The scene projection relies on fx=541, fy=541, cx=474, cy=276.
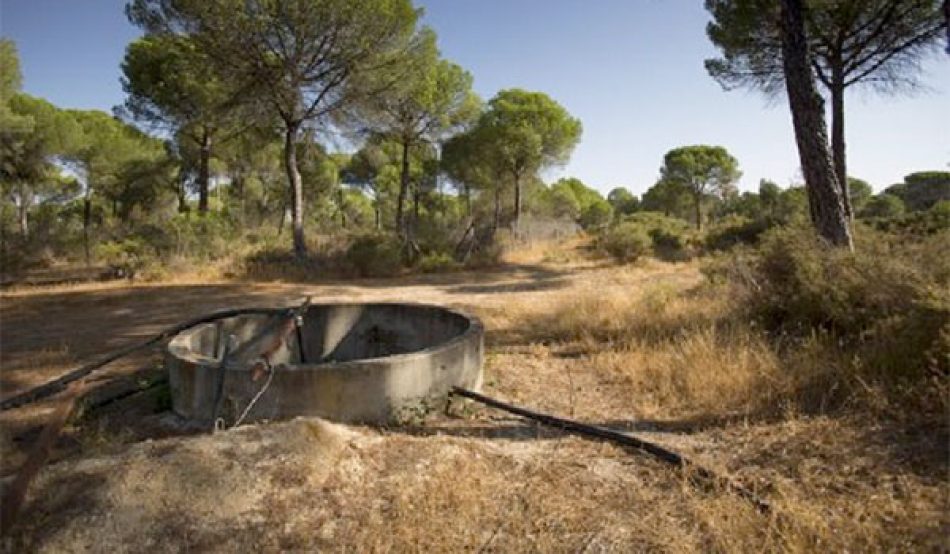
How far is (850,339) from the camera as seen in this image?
423cm

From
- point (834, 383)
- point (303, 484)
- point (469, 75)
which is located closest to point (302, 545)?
point (303, 484)

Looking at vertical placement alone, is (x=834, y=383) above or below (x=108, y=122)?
below

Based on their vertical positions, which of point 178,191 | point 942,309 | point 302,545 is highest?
point 178,191

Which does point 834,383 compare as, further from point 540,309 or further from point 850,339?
point 540,309

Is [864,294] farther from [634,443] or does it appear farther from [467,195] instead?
[467,195]

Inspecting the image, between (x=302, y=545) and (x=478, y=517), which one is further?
(x=478, y=517)

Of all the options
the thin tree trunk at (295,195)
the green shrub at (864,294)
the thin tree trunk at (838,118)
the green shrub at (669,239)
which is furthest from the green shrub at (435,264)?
the thin tree trunk at (838,118)

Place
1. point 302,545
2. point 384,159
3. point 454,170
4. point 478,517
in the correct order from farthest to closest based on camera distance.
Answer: point 384,159 → point 454,170 → point 478,517 → point 302,545

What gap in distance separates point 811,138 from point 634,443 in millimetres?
4053

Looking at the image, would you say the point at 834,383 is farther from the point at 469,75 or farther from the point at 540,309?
the point at 469,75

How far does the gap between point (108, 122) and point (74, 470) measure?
20.9 m

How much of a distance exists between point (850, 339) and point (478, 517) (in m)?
3.46

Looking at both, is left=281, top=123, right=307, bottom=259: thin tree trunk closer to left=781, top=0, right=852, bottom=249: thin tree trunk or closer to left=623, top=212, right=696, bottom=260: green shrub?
left=623, top=212, right=696, bottom=260: green shrub

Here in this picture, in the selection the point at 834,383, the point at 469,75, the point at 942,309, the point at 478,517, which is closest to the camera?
the point at 478,517
